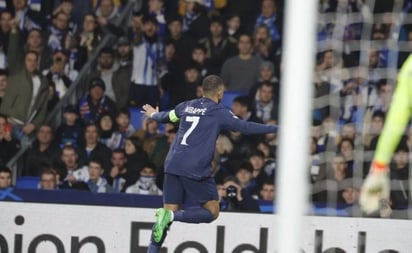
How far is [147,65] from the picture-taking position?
521 inches

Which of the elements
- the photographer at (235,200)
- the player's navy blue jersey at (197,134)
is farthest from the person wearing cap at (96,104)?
the player's navy blue jersey at (197,134)

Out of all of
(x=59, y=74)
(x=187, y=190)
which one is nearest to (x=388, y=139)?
(x=187, y=190)

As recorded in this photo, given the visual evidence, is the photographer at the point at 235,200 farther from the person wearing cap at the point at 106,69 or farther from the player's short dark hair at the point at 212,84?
the person wearing cap at the point at 106,69

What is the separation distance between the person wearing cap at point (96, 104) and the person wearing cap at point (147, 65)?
1.03ft

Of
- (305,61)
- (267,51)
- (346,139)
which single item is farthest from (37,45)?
(305,61)

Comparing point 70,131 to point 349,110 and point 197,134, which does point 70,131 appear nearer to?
point 197,134

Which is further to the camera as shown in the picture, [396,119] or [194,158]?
[194,158]

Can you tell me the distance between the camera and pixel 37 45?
43.6 ft

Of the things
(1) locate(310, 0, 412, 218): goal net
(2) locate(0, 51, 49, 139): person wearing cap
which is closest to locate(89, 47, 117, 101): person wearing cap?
(2) locate(0, 51, 49, 139): person wearing cap

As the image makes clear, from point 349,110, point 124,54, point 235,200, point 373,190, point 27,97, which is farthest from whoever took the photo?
point 124,54

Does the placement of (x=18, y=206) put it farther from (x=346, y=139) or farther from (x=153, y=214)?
(x=346, y=139)

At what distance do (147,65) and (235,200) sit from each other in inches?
105

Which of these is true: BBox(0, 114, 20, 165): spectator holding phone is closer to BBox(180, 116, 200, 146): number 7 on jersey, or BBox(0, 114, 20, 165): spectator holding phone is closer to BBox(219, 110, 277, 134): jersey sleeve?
BBox(180, 116, 200, 146): number 7 on jersey

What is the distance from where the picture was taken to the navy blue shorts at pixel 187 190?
31.9 ft
